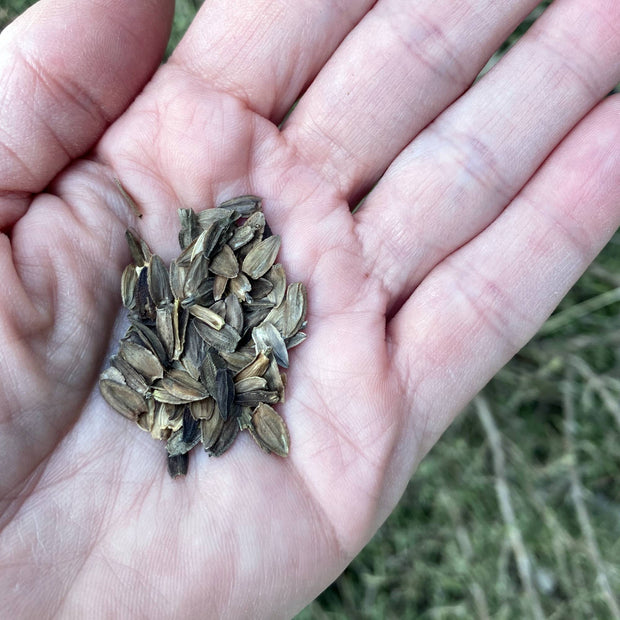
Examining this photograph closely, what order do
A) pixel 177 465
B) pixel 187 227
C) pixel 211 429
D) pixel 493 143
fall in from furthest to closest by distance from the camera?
pixel 493 143
pixel 187 227
pixel 211 429
pixel 177 465

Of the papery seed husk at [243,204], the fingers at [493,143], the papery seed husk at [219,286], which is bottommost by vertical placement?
the papery seed husk at [219,286]

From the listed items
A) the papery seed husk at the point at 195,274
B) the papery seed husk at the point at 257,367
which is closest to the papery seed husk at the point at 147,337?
the papery seed husk at the point at 195,274

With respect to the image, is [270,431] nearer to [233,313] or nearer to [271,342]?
[271,342]

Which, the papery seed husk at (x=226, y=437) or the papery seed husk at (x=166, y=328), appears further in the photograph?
the papery seed husk at (x=166, y=328)

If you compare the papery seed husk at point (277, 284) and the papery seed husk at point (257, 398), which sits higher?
the papery seed husk at point (277, 284)

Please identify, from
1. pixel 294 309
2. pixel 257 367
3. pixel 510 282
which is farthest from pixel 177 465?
pixel 510 282

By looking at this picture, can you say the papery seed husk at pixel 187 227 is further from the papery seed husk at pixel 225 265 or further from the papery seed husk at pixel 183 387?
the papery seed husk at pixel 183 387

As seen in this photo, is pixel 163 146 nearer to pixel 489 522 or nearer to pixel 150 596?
pixel 150 596
